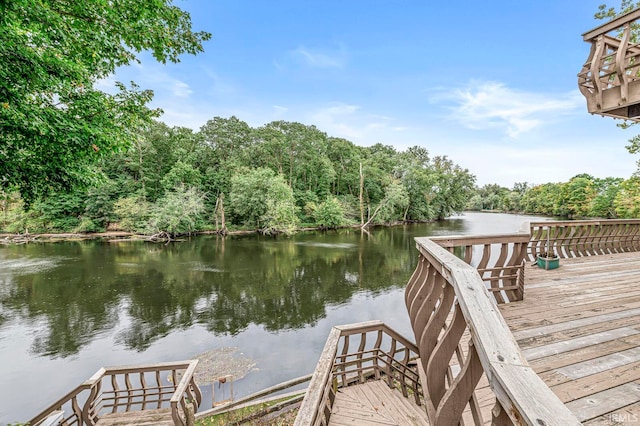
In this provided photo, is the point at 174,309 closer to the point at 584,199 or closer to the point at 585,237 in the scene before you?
the point at 585,237

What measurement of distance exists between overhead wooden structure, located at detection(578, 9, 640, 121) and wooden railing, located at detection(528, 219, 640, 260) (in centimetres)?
186

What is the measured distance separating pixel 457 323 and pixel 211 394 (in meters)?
5.78

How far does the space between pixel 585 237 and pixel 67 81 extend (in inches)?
335

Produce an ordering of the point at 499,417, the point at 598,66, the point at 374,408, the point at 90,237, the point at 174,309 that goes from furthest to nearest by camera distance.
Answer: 1. the point at 90,237
2. the point at 174,309
3. the point at 598,66
4. the point at 374,408
5. the point at 499,417

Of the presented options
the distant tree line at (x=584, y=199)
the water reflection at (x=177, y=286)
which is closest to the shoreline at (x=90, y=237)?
the water reflection at (x=177, y=286)

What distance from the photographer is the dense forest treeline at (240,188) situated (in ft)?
75.7

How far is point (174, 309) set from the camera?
8.73 m

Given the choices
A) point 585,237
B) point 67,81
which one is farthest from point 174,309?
point 585,237

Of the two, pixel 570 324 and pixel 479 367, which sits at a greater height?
pixel 479 367

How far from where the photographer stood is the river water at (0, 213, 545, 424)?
5957 millimetres

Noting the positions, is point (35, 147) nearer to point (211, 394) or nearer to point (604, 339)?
point (211, 394)

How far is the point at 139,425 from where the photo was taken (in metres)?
3.29

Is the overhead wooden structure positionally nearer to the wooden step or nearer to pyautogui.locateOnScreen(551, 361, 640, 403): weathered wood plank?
pyautogui.locateOnScreen(551, 361, 640, 403): weathered wood plank

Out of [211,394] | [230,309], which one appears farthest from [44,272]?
[211,394]
